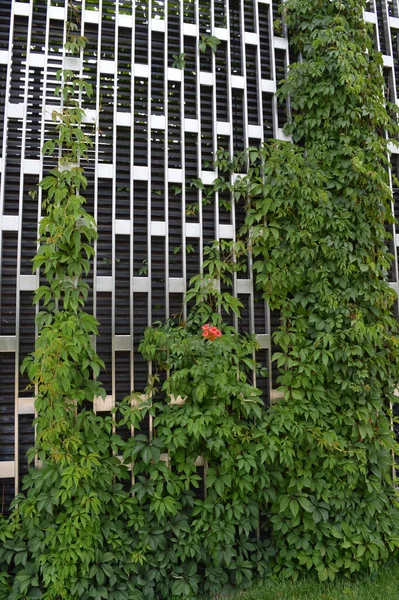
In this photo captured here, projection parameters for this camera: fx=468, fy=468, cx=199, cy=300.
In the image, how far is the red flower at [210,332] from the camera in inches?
126

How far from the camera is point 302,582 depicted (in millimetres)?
3254

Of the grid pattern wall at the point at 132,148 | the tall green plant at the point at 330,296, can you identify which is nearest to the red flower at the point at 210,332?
the grid pattern wall at the point at 132,148

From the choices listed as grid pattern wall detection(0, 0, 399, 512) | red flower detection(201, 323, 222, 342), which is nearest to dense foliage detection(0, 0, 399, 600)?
red flower detection(201, 323, 222, 342)

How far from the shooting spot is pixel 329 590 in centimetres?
318

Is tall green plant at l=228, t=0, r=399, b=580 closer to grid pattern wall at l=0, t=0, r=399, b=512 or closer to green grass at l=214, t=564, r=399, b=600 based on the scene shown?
green grass at l=214, t=564, r=399, b=600

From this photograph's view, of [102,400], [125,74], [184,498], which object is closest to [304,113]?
[125,74]

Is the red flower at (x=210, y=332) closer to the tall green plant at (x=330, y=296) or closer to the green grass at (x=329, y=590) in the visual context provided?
the tall green plant at (x=330, y=296)

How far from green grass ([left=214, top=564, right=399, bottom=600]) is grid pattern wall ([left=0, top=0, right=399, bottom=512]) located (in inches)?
49.8

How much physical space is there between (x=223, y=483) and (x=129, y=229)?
75.3 inches

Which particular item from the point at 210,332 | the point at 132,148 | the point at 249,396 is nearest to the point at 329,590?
the point at 249,396

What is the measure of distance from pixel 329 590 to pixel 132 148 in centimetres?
344

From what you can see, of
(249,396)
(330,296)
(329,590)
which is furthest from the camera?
(330,296)

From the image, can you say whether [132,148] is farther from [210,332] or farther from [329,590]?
[329,590]

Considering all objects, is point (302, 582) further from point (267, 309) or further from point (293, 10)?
point (293, 10)
